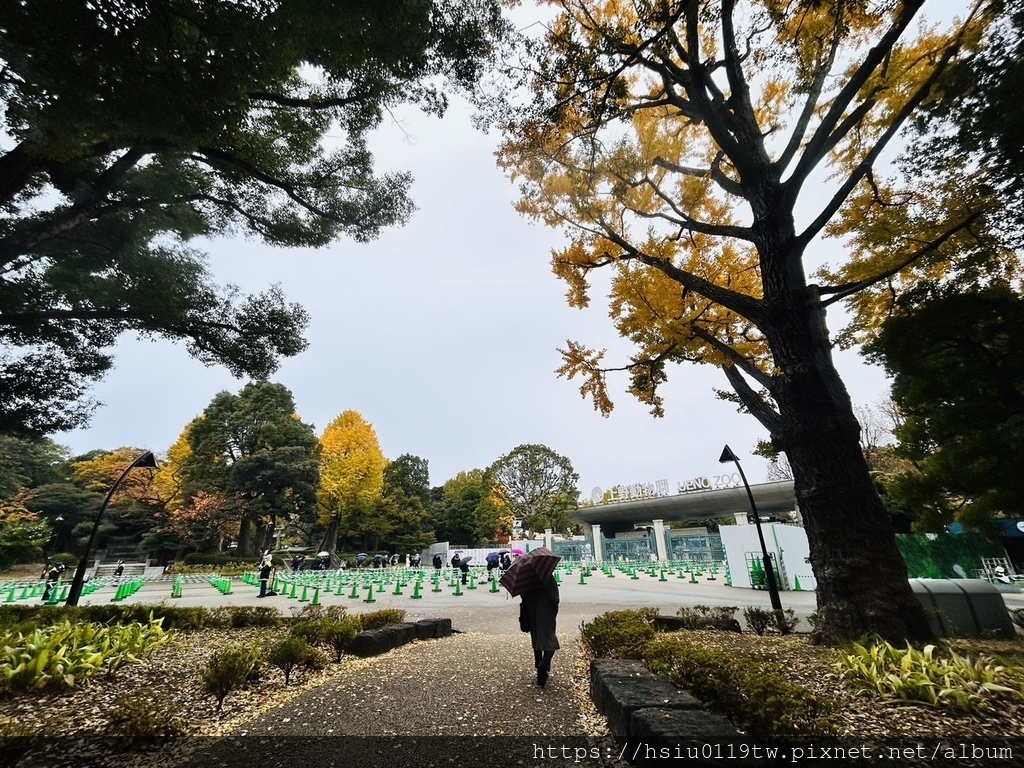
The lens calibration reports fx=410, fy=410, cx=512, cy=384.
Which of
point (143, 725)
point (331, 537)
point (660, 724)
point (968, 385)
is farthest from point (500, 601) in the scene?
point (331, 537)

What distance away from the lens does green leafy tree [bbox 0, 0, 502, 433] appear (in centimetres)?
414

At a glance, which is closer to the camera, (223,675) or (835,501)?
(223,675)

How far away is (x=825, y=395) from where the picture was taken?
5.36 m

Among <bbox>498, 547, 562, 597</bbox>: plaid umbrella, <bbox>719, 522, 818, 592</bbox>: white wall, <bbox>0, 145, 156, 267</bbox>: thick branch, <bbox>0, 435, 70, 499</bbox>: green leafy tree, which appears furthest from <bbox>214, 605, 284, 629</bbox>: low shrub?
<bbox>0, 435, 70, 499</bbox>: green leafy tree

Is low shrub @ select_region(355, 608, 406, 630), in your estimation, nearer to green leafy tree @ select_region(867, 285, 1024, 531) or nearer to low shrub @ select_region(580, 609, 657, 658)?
low shrub @ select_region(580, 609, 657, 658)

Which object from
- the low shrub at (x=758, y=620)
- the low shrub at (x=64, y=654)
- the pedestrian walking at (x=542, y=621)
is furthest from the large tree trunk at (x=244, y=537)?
the low shrub at (x=758, y=620)

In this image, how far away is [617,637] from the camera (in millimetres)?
4645

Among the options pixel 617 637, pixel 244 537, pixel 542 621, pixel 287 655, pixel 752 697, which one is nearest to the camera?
pixel 752 697

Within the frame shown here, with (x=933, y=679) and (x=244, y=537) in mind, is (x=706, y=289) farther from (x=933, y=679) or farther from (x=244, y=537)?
(x=244, y=537)

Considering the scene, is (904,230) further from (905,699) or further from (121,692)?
(121,692)

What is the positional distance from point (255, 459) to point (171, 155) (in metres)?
26.1

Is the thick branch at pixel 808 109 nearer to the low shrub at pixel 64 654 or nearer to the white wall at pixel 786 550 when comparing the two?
the low shrub at pixel 64 654

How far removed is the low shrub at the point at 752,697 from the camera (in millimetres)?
2270

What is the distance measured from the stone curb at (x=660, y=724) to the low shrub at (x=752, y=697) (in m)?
0.16
